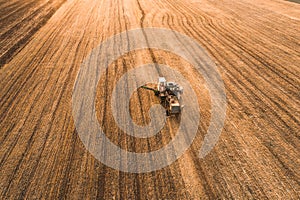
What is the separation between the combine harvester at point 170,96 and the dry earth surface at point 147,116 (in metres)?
0.41

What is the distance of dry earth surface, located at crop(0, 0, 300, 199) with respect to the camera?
21.4 ft

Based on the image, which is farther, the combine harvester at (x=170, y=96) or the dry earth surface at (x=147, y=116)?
the combine harvester at (x=170, y=96)

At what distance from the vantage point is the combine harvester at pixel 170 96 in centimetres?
863

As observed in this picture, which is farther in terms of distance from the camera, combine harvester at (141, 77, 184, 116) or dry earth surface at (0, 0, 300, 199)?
combine harvester at (141, 77, 184, 116)

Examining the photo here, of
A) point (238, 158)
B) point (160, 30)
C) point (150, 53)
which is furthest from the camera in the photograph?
point (160, 30)

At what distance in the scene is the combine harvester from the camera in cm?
863

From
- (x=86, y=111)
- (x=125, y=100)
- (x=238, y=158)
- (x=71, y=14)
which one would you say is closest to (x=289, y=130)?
(x=238, y=158)

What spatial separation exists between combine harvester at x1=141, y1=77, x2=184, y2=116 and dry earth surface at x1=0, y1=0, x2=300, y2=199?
0.41 metres

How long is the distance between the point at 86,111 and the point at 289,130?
8050 mm

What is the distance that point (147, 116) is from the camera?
8875mm

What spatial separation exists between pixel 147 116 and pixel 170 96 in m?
1.25

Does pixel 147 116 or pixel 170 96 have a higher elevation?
pixel 170 96

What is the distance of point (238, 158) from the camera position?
23.8 feet

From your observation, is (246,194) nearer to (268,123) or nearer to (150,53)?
(268,123)
